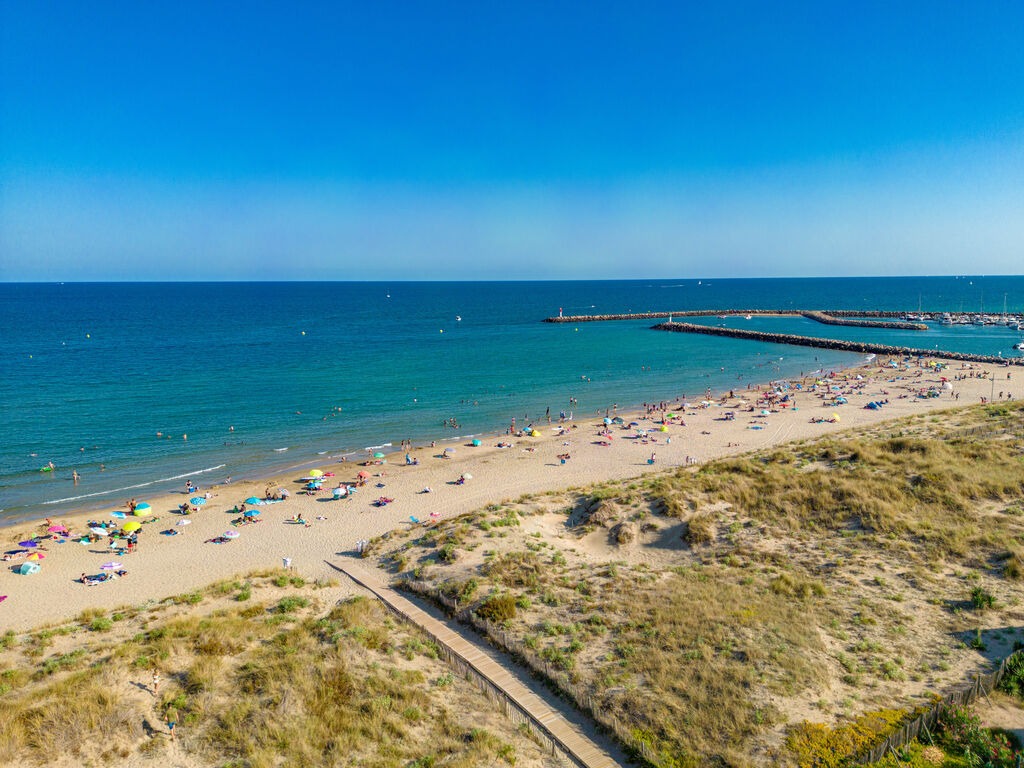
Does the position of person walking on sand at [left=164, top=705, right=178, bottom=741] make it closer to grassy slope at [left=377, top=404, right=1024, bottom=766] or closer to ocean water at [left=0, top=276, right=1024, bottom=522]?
grassy slope at [left=377, top=404, right=1024, bottom=766]

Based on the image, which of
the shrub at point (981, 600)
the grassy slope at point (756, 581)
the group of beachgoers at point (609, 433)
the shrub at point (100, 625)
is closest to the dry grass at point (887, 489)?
the grassy slope at point (756, 581)

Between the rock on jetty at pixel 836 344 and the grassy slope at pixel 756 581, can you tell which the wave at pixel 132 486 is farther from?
the rock on jetty at pixel 836 344

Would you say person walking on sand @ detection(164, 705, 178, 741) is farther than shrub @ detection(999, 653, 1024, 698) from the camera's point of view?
No

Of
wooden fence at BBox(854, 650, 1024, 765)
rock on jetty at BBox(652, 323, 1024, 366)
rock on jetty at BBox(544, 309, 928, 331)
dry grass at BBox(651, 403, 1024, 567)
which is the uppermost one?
rock on jetty at BBox(544, 309, 928, 331)

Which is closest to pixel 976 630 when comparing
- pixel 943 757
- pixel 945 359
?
pixel 943 757

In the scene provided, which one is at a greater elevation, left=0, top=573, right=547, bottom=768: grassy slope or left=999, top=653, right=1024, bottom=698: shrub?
left=999, top=653, right=1024, bottom=698: shrub

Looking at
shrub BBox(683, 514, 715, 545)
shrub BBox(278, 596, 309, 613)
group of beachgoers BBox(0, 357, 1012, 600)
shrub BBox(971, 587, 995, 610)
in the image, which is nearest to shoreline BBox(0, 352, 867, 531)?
group of beachgoers BBox(0, 357, 1012, 600)

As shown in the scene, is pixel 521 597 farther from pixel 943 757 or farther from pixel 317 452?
pixel 317 452

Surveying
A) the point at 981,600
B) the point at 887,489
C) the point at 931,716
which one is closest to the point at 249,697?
the point at 931,716
